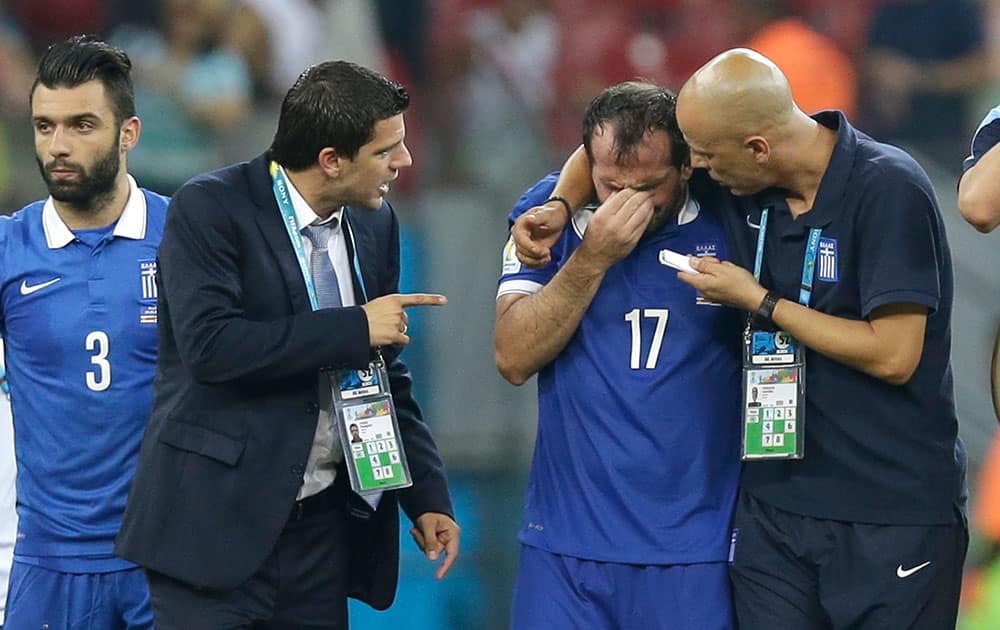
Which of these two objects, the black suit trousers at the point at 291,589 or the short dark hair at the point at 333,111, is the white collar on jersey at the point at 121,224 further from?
the black suit trousers at the point at 291,589

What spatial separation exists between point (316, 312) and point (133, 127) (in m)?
0.96

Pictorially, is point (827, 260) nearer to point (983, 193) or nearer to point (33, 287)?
point (983, 193)

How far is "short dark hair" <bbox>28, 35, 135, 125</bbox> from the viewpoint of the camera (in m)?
3.71


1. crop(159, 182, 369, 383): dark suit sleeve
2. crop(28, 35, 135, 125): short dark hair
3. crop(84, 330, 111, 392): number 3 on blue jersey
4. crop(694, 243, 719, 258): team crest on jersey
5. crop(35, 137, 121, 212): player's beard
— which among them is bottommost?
crop(84, 330, 111, 392): number 3 on blue jersey

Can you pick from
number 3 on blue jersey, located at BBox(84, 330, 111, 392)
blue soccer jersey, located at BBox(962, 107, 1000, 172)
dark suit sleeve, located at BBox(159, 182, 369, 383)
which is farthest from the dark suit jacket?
blue soccer jersey, located at BBox(962, 107, 1000, 172)

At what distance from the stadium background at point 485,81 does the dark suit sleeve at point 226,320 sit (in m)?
2.98

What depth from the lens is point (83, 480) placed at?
3615 millimetres

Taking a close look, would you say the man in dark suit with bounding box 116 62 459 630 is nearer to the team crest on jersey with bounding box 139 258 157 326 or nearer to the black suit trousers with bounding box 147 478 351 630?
the black suit trousers with bounding box 147 478 351 630

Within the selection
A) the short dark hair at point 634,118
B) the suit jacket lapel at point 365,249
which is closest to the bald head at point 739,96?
the short dark hair at point 634,118

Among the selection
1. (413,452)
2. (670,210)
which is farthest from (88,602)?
(670,210)

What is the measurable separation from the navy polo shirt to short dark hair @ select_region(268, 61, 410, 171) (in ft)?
2.84

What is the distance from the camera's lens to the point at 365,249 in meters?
3.48

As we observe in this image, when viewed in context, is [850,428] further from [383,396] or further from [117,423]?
[117,423]

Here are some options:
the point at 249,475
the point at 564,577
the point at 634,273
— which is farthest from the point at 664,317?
the point at 249,475
